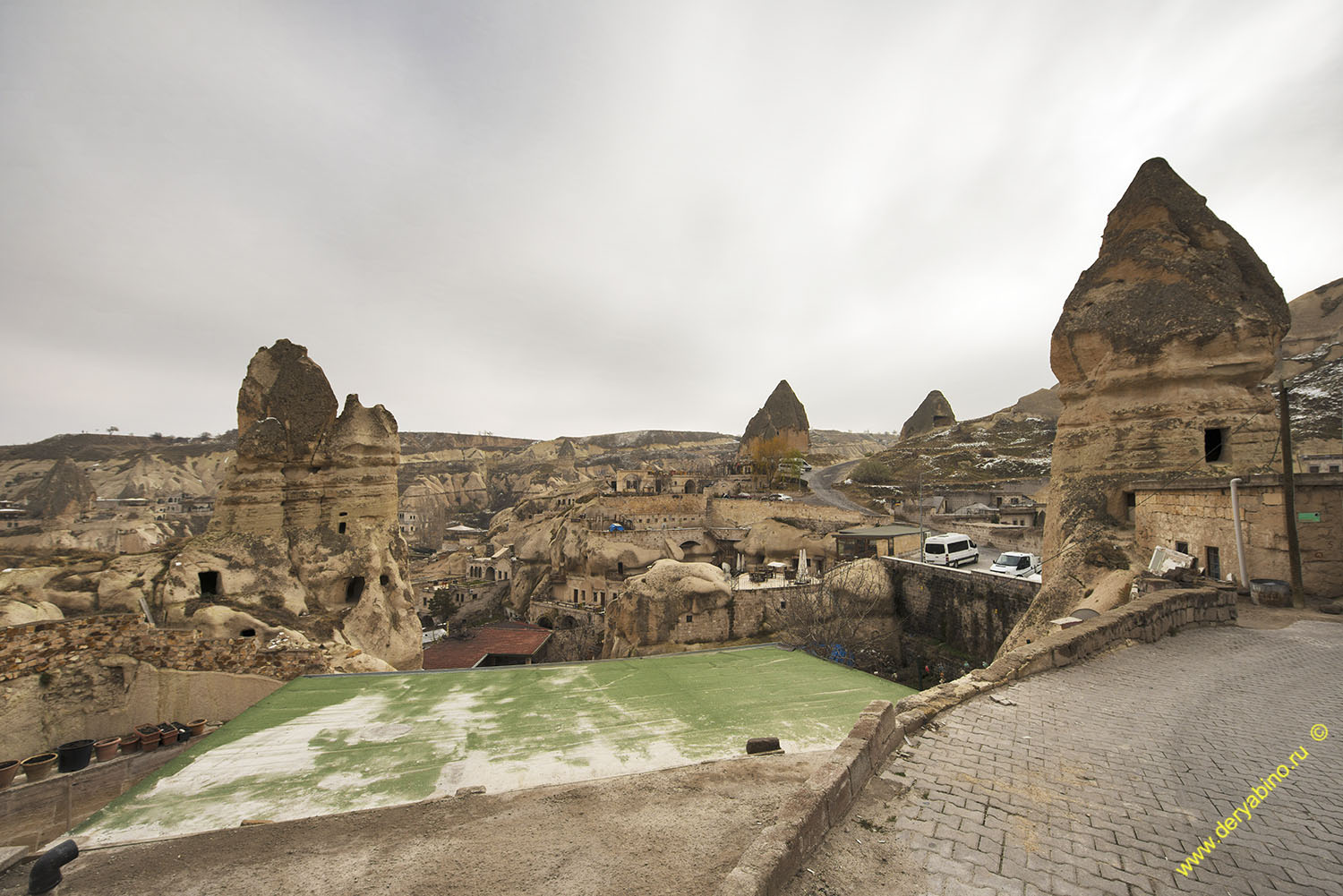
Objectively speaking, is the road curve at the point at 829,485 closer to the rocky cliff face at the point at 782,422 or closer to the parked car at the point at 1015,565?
the rocky cliff face at the point at 782,422

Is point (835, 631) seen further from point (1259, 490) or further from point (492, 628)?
point (492, 628)

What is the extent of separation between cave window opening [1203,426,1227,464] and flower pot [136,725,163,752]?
875 inches

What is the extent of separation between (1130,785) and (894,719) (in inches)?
62.5

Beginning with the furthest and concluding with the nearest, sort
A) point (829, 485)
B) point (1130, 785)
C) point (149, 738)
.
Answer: point (829, 485) → point (149, 738) → point (1130, 785)

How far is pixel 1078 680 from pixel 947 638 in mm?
13307

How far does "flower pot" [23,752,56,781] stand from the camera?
796 cm

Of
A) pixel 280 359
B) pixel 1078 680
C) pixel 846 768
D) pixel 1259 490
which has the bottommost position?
pixel 1078 680

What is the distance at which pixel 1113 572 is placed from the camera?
11.4 meters

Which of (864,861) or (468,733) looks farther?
(468,733)

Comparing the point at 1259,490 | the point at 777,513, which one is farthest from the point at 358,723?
the point at 777,513
